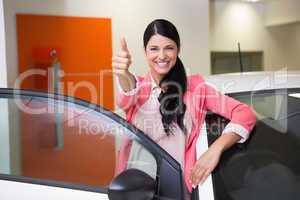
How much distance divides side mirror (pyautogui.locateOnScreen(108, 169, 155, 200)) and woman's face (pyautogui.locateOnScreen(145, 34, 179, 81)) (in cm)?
43

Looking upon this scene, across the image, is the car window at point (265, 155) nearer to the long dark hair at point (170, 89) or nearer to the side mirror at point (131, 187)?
the long dark hair at point (170, 89)

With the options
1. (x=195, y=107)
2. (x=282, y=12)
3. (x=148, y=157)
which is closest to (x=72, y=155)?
(x=148, y=157)

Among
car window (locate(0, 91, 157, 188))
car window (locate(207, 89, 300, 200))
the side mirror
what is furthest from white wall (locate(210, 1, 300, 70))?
the side mirror

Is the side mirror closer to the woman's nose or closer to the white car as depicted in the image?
the white car

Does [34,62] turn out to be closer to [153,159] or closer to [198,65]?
[198,65]

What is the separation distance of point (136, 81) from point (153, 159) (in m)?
0.30

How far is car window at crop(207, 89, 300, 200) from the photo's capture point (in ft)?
3.75

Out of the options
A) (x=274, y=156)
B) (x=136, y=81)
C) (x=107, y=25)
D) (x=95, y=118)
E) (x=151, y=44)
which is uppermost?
(x=107, y=25)

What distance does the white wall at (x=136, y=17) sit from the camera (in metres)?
3.21

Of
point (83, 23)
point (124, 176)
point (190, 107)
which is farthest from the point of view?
point (83, 23)

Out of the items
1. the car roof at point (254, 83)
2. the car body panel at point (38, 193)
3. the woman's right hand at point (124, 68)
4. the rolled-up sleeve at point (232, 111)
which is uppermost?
the woman's right hand at point (124, 68)

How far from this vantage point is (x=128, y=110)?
1312 mm

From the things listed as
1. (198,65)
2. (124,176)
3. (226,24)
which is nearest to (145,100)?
(124,176)

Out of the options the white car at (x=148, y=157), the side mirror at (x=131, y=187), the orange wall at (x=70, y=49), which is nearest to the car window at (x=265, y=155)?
the white car at (x=148, y=157)
